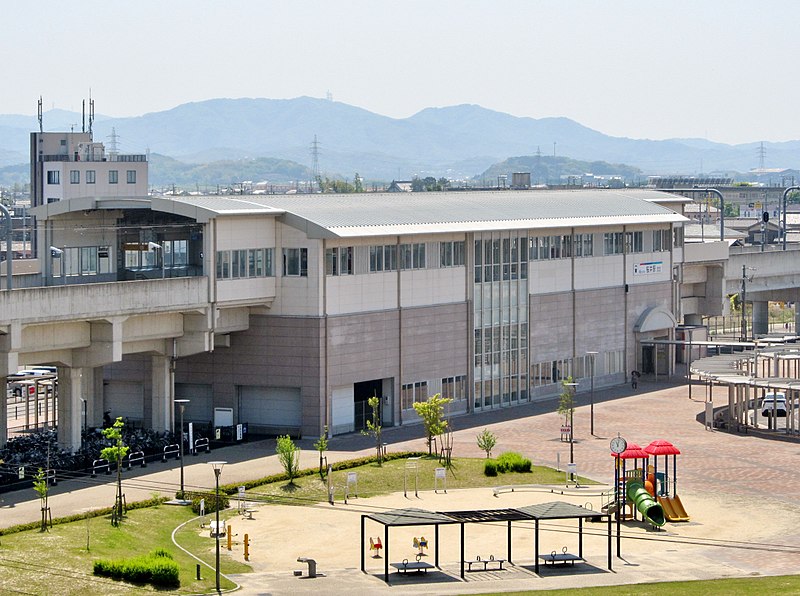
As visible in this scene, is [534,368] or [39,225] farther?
[534,368]

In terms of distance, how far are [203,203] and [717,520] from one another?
31709mm

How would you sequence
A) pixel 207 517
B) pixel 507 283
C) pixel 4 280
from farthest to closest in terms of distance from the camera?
pixel 507 283 → pixel 4 280 → pixel 207 517

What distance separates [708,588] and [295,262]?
36.6m

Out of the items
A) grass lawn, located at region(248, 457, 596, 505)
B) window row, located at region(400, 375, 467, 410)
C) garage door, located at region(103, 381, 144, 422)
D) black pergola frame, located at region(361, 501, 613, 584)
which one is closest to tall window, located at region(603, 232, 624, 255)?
window row, located at region(400, 375, 467, 410)

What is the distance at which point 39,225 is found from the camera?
83.8 metres

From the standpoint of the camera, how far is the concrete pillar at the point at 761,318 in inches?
5763

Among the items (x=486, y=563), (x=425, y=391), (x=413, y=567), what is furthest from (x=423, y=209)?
(x=413, y=567)

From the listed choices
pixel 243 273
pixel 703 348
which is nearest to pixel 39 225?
pixel 243 273

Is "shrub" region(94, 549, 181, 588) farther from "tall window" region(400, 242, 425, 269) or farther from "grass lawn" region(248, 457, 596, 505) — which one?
"tall window" region(400, 242, 425, 269)

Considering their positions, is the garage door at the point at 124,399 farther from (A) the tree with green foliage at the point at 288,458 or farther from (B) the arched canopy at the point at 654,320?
(B) the arched canopy at the point at 654,320

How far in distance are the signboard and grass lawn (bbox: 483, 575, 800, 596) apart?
5805 cm

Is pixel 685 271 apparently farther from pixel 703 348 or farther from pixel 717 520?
pixel 717 520

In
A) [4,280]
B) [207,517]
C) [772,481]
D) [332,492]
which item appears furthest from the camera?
[4,280]

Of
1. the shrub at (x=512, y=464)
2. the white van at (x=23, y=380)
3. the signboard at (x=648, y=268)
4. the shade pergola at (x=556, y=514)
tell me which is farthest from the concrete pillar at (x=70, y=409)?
the signboard at (x=648, y=268)
